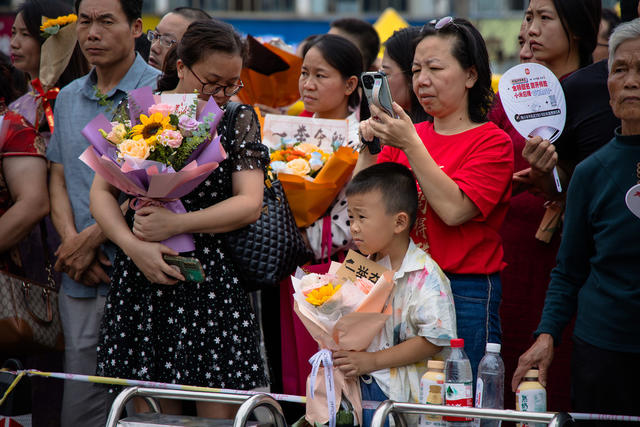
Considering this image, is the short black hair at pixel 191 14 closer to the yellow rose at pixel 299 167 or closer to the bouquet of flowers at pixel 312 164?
the bouquet of flowers at pixel 312 164

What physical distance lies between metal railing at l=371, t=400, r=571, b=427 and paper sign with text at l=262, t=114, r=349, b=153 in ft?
6.42

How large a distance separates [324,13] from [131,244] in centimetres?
2247

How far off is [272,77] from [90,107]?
160cm

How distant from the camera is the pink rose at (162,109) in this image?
3184 mm

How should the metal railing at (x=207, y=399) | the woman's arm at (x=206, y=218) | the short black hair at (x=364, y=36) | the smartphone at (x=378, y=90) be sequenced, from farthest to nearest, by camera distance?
the short black hair at (x=364, y=36) → the woman's arm at (x=206, y=218) → the smartphone at (x=378, y=90) → the metal railing at (x=207, y=399)

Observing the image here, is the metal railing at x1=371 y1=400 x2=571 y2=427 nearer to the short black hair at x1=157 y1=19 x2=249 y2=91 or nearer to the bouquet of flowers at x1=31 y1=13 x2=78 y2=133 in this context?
the short black hair at x1=157 y1=19 x2=249 y2=91

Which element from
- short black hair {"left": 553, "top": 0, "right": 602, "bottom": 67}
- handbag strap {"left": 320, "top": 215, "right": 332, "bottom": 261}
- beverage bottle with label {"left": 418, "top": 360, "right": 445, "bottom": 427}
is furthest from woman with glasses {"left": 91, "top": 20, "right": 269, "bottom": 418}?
short black hair {"left": 553, "top": 0, "right": 602, "bottom": 67}

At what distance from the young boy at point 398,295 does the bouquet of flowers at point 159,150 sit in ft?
2.02

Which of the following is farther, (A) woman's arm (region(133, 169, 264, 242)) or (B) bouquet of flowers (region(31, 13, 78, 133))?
(B) bouquet of flowers (region(31, 13, 78, 133))

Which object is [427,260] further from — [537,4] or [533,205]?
[537,4]

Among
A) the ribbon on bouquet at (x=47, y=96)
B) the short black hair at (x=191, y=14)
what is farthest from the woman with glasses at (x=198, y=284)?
the short black hair at (x=191, y=14)

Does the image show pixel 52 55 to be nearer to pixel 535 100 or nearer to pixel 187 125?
pixel 187 125

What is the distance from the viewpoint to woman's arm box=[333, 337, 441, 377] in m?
2.95

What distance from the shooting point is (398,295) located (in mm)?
3064
